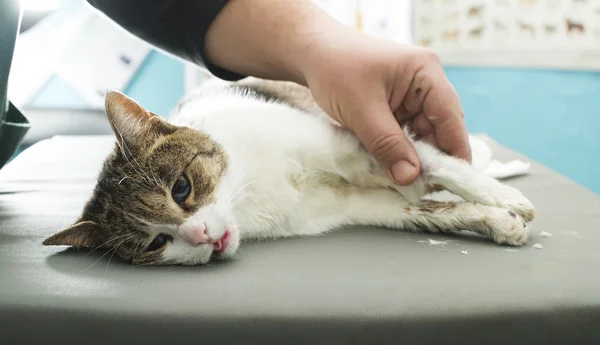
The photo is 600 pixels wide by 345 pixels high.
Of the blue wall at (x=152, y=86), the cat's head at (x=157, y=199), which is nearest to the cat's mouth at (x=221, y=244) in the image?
the cat's head at (x=157, y=199)

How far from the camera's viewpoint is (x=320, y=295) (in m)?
0.74

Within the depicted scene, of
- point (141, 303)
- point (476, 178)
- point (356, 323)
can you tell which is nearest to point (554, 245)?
point (476, 178)

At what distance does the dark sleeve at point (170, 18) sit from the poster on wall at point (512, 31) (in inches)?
83.5

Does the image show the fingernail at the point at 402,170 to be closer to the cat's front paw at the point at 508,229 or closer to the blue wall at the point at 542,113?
the cat's front paw at the point at 508,229

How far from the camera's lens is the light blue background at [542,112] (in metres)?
2.67

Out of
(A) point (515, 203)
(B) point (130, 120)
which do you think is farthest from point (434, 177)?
Answer: (B) point (130, 120)

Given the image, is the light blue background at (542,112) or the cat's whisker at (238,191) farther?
the light blue background at (542,112)

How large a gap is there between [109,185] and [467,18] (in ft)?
9.49

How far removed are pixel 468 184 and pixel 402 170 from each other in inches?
5.8

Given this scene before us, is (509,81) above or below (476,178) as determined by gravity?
below

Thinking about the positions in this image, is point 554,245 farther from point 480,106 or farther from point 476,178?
point 480,106

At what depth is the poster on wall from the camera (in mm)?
2629

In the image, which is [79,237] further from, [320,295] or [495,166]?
[495,166]

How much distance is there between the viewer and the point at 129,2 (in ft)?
4.44
